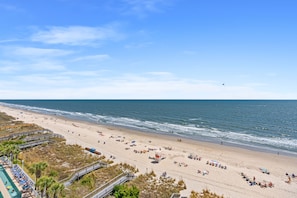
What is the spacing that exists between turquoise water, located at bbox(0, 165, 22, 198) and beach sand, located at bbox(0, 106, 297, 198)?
14799 mm

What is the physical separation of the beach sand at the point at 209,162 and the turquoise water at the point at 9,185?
14.8m

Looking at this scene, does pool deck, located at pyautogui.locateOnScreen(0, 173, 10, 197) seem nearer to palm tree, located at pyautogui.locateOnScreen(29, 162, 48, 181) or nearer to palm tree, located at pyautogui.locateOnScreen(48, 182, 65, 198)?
palm tree, located at pyautogui.locateOnScreen(29, 162, 48, 181)

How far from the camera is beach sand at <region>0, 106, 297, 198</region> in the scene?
27905mm

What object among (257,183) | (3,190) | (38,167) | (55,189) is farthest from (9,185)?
(257,183)

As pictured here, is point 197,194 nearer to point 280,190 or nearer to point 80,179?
point 280,190

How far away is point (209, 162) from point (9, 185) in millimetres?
27307

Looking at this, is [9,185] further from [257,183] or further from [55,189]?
[257,183]

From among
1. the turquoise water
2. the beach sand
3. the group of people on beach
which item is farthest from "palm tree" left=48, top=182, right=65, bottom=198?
the group of people on beach

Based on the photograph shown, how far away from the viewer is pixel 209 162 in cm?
3709

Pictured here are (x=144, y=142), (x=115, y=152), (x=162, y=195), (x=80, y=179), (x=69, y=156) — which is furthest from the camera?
(x=144, y=142)

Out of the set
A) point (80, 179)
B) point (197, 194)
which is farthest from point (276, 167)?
point (80, 179)

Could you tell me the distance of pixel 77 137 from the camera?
54094mm

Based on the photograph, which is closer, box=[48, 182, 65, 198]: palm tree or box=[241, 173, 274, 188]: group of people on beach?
box=[48, 182, 65, 198]: palm tree

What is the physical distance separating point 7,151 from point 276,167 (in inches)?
1565
